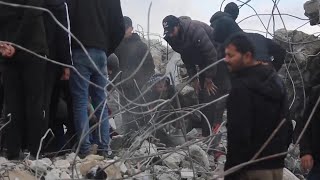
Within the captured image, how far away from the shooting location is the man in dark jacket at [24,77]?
477 cm

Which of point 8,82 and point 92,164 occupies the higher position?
point 8,82

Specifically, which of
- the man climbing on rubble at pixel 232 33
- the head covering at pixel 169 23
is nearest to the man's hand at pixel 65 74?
the man climbing on rubble at pixel 232 33

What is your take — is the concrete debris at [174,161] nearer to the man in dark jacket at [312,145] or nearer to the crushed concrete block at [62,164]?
the crushed concrete block at [62,164]

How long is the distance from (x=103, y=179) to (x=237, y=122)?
3.60ft

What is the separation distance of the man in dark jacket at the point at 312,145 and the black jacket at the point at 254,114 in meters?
0.60

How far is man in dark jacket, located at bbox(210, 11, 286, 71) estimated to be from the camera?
5.55m

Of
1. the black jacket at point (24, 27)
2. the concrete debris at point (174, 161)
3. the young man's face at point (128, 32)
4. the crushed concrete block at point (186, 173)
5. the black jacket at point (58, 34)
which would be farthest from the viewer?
the young man's face at point (128, 32)

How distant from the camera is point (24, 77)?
4.82 m

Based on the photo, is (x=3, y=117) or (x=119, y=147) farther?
(x=119, y=147)

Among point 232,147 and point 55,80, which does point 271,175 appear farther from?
point 55,80

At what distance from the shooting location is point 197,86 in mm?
7434

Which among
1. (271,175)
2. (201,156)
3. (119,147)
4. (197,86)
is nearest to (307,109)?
(271,175)

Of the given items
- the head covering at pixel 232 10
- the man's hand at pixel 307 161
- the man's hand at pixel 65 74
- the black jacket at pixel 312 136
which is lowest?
the man's hand at pixel 307 161

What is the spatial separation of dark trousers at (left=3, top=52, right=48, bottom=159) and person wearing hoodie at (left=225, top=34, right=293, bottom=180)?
160cm
